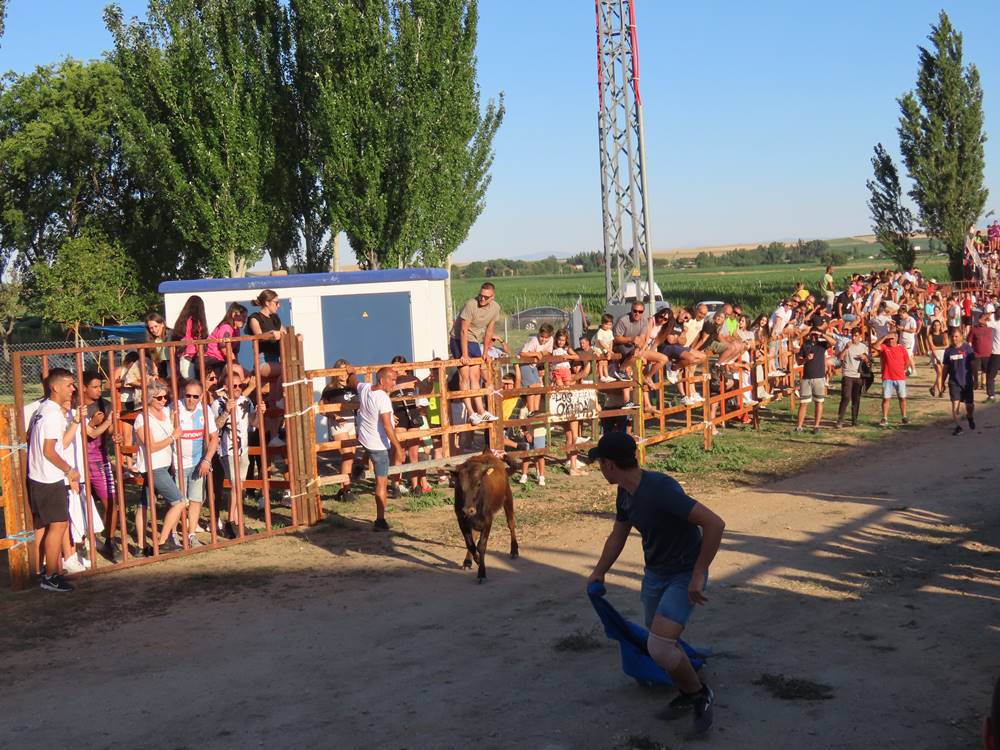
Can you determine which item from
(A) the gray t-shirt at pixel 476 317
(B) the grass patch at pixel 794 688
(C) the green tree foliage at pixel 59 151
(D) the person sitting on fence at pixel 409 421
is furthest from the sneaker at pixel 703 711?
(C) the green tree foliage at pixel 59 151

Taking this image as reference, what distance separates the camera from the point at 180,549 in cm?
1138

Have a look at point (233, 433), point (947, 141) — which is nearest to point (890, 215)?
point (947, 141)

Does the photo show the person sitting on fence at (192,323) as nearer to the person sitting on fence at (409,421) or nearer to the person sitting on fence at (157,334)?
the person sitting on fence at (157,334)

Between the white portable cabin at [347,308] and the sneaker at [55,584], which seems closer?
the sneaker at [55,584]

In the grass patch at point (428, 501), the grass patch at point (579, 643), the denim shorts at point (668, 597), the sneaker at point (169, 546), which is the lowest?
the grass patch at point (428, 501)

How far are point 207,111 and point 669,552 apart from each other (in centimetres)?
2855

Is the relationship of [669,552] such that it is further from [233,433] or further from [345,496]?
[345,496]

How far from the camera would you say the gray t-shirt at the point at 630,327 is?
17241 millimetres

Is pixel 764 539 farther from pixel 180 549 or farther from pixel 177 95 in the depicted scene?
pixel 177 95

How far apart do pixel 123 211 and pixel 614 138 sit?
1899 cm

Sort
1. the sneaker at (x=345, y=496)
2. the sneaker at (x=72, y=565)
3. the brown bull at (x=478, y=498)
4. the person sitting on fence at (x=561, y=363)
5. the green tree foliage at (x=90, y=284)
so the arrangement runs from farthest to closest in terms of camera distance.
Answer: the green tree foliage at (x=90, y=284) → the person sitting on fence at (x=561, y=363) → the sneaker at (x=345, y=496) → the sneaker at (x=72, y=565) → the brown bull at (x=478, y=498)

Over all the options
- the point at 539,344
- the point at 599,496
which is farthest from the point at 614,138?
the point at 599,496

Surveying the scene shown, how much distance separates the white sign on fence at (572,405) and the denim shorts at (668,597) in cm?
838

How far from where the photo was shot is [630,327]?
1736 cm
